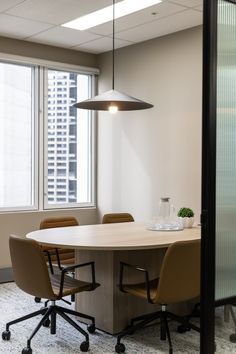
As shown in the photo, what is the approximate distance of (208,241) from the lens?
101 inches

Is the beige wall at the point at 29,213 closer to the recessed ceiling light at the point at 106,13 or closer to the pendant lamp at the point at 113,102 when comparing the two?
the recessed ceiling light at the point at 106,13

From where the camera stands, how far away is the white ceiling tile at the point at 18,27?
203 inches

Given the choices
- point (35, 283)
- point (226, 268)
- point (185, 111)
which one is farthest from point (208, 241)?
point (185, 111)

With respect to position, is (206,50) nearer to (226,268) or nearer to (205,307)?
(226,268)

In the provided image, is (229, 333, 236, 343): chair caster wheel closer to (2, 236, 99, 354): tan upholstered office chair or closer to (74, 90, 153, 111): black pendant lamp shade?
(2, 236, 99, 354): tan upholstered office chair

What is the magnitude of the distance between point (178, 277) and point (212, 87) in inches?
58.4

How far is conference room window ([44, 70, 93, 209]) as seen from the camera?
6.39 metres

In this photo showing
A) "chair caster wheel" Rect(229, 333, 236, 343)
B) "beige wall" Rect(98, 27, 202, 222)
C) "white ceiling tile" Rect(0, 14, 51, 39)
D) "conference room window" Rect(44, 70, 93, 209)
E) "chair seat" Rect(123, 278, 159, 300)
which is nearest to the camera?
"chair caster wheel" Rect(229, 333, 236, 343)

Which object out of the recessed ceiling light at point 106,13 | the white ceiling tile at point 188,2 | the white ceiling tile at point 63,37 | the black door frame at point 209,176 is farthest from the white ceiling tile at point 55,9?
the black door frame at point 209,176

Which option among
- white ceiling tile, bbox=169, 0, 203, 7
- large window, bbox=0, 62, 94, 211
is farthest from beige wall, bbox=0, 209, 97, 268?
white ceiling tile, bbox=169, 0, 203, 7

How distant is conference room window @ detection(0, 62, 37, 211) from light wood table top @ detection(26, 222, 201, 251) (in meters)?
1.83

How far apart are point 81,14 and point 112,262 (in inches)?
103

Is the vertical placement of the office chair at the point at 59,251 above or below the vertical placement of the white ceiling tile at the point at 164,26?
below

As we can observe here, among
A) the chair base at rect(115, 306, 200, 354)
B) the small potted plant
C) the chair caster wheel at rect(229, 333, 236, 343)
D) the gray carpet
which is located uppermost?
the small potted plant
